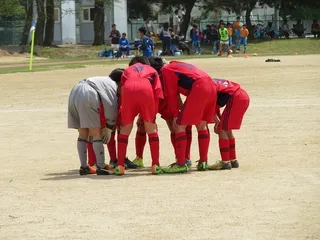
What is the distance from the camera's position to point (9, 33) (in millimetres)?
75938

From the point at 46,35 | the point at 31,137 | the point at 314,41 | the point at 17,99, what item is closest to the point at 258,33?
the point at 314,41

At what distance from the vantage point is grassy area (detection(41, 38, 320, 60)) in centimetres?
6003

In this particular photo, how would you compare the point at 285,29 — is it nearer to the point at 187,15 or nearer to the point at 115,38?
the point at 187,15

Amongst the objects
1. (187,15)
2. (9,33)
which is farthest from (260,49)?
(9,33)

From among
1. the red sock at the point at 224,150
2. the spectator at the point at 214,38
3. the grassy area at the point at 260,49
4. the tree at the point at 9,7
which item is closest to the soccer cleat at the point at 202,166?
the red sock at the point at 224,150

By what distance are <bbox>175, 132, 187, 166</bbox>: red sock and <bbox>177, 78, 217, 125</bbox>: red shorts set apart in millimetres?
198

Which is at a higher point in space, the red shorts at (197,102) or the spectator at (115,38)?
the red shorts at (197,102)

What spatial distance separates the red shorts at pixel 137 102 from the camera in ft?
41.4

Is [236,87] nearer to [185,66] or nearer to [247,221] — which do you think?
[185,66]

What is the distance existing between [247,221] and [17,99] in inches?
699

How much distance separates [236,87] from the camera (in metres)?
13.4

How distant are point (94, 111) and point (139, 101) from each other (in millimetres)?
642

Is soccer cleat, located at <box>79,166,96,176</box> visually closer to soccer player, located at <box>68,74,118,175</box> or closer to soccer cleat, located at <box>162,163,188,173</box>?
soccer player, located at <box>68,74,118,175</box>

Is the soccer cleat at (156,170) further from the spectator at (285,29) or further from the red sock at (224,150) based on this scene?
the spectator at (285,29)
